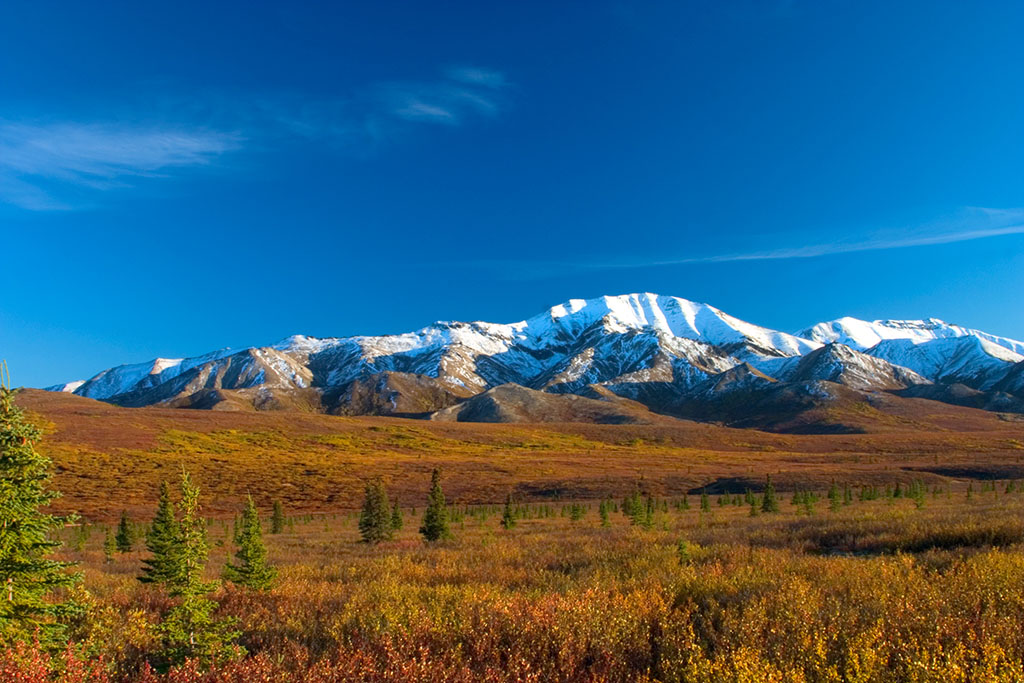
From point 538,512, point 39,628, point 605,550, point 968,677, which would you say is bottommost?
point 538,512

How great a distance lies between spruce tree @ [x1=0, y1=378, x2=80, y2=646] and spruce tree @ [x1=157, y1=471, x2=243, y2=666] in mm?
1150

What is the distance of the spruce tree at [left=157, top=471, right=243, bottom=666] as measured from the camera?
6.40 meters

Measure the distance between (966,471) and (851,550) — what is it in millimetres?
77286

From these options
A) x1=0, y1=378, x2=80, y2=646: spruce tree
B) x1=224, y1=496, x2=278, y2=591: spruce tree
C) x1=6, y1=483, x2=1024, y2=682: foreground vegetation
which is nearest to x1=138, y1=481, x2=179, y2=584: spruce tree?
x1=224, y1=496, x2=278, y2=591: spruce tree

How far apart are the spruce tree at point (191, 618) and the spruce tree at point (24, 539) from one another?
1.15m

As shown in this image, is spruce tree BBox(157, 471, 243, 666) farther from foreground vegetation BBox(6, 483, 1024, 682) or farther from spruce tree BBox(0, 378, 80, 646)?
spruce tree BBox(0, 378, 80, 646)

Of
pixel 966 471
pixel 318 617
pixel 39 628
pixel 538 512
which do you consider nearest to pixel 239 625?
pixel 318 617

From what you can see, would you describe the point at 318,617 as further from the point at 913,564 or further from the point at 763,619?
the point at 913,564

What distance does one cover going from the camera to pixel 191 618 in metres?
6.83

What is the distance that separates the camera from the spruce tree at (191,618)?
6398 millimetres

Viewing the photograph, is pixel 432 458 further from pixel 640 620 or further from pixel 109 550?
pixel 640 620

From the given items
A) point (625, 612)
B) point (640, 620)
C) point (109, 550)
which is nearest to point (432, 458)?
point (109, 550)

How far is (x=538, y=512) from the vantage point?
43375mm

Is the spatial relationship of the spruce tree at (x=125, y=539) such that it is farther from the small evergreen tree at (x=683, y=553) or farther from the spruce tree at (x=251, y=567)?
the small evergreen tree at (x=683, y=553)
